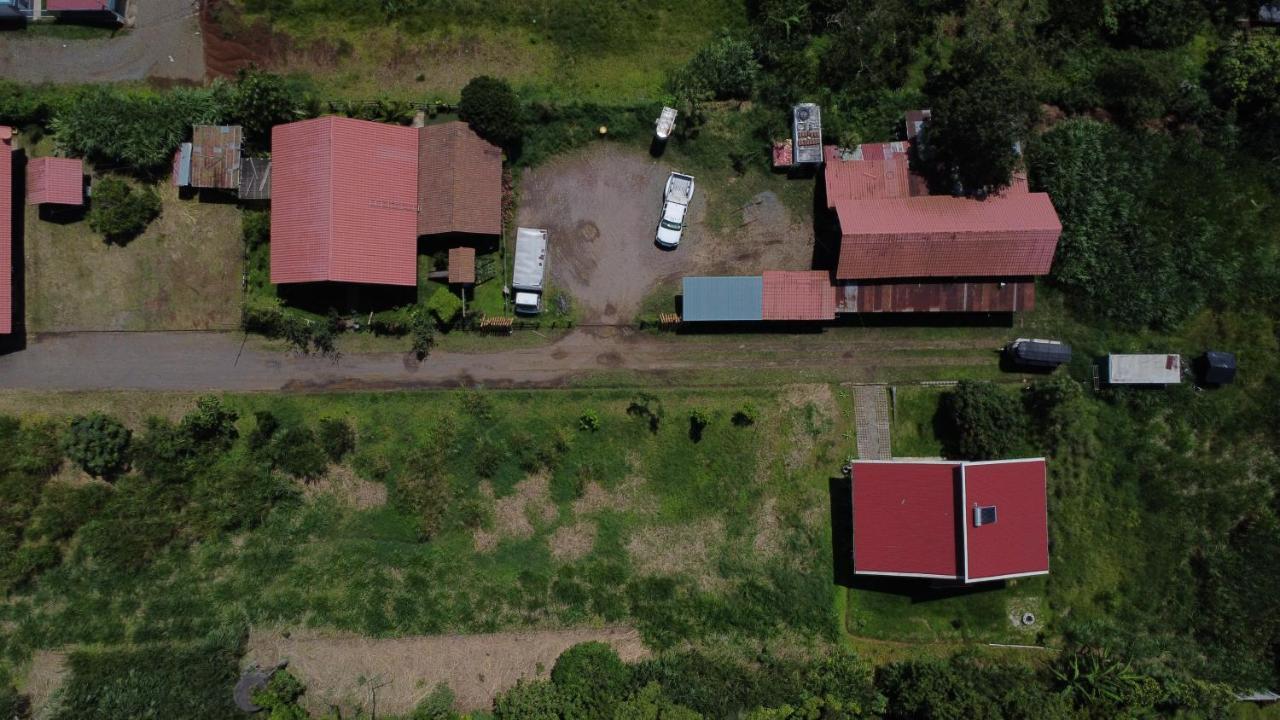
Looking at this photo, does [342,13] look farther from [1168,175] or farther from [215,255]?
[1168,175]

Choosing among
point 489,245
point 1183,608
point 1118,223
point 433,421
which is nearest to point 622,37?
point 489,245

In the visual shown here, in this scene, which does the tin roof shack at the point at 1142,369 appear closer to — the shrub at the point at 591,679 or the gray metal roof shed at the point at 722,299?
the gray metal roof shed at the point at 722,299

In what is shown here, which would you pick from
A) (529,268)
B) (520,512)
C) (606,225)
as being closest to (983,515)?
(520,512)

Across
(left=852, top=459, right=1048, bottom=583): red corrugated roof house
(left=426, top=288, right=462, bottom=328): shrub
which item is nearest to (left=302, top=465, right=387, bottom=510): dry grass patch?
(left=426, top=288, right=462, bottom=328): shrub

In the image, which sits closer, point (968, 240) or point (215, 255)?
point (968, 240)

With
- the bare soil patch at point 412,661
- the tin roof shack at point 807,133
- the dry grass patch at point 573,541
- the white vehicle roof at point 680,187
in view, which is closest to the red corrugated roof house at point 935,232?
the tin roof shack at point 807,133
